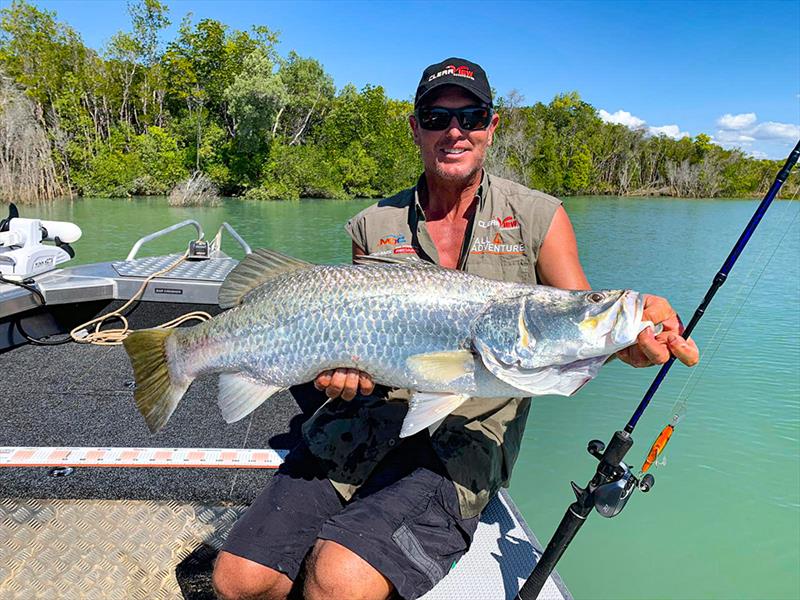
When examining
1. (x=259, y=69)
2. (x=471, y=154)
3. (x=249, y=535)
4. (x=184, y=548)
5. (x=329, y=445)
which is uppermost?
(x=259, y=69)

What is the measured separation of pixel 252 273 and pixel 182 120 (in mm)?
49192

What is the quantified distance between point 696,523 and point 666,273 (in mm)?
14017

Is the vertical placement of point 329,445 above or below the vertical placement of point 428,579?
above

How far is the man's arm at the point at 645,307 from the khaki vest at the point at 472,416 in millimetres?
47

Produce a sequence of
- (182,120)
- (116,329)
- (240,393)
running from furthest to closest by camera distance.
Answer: (182,120)
(116,329)
(240,393)

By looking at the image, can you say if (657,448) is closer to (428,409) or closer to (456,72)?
(428,409)

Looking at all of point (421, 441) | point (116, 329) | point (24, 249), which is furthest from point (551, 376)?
point (24, 249)

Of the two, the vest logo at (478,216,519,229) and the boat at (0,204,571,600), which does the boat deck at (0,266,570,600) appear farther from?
the vest logo at (478,216,519,229)

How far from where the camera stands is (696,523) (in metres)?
5.30

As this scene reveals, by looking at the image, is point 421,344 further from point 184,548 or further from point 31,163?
point 31,163

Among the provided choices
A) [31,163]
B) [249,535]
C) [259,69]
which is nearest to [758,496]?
[249,535]

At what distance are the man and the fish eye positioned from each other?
0.16 m

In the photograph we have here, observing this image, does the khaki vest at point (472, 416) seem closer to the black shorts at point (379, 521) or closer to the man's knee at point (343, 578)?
the black shorts at point (379, 521)

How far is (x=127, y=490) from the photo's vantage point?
9.78 ft
